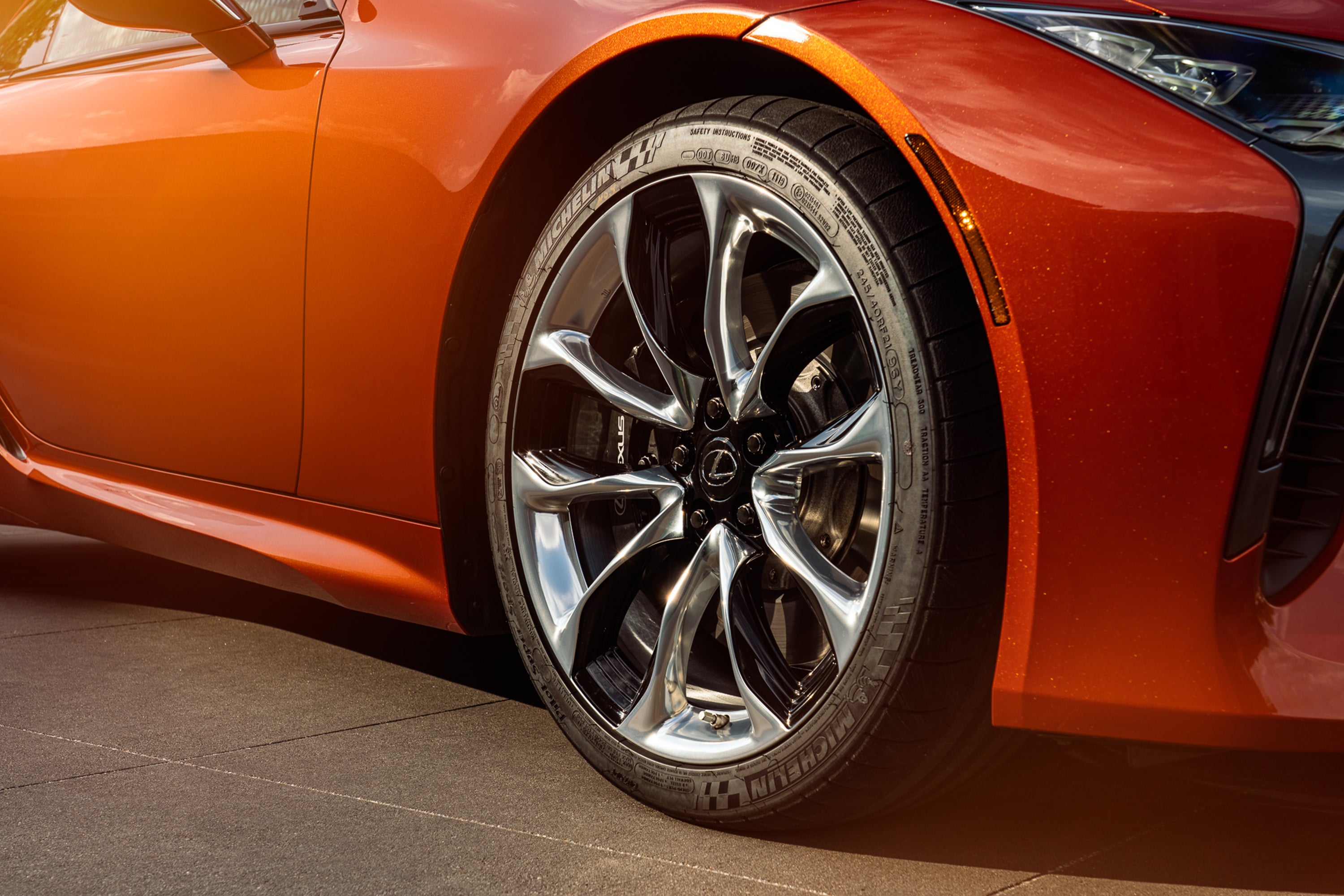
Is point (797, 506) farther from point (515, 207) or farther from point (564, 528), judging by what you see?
point (515, 207)

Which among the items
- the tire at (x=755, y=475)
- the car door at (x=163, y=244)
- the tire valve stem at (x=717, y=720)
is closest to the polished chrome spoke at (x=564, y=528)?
the tire at (x=755, y=475)

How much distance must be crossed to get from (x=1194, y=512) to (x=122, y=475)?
2157 millimetres

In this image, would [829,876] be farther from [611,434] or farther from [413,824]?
[611,434]

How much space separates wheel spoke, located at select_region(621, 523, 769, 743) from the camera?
174cm

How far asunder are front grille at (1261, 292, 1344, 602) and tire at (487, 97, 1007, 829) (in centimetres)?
28

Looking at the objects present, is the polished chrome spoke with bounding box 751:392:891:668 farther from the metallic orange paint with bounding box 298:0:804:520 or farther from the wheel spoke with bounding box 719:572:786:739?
the metallic orange paint with bounding box 298:0:804:520

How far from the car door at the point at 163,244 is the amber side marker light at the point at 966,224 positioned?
110 cm

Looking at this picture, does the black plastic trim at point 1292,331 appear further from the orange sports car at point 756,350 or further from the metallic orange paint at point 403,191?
the metallic orange paint at point 403,191

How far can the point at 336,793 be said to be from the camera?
183cm

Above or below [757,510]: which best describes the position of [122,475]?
below

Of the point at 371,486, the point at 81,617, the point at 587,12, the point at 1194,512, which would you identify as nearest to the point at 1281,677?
the point at 1194,512

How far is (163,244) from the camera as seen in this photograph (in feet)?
7.84

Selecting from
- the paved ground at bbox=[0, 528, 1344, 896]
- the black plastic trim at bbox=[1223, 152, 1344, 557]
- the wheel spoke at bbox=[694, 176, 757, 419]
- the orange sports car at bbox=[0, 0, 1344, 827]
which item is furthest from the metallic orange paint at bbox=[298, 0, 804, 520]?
the black plastic trim at bbox=[1223, 152, 1344, 557]

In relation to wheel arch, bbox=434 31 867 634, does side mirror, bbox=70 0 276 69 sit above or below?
above
